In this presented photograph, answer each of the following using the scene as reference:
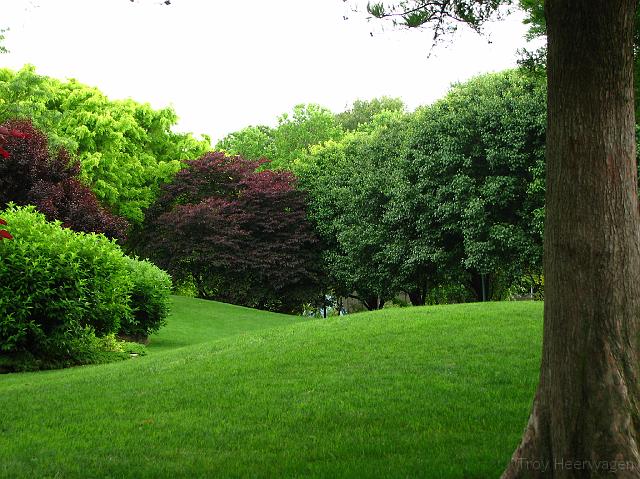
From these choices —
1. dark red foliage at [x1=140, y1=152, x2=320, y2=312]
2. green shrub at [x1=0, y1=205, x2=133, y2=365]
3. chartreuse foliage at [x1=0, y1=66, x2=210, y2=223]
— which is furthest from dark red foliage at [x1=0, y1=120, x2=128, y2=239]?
green shrub at [x1=0, y1=205, x2=133, y2=365]

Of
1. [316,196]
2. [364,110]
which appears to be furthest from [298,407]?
[364,110]

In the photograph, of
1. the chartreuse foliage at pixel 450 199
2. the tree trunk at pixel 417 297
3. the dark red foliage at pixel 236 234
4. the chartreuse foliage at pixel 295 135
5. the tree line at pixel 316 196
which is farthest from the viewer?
the chartreuse foliage at pixel 295 135

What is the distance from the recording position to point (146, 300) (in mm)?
20234

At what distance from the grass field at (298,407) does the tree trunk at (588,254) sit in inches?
44.0

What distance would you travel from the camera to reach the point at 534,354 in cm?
1051

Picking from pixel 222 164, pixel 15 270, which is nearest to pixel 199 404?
pixel 15 270

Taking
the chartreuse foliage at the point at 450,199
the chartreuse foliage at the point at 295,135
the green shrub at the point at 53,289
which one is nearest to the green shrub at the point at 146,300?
the green shrub at the point at 53,289

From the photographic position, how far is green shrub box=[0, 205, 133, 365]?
14.2 m

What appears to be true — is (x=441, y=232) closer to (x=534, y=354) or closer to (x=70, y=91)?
(x=534, y=354)

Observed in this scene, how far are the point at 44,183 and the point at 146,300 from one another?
798 cm

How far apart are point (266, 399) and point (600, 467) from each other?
4.79 meters

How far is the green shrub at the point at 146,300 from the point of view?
20000 millimetres

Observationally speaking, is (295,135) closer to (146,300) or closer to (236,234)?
(236,234)

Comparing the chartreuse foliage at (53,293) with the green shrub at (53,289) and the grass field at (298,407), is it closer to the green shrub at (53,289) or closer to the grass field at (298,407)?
the green shrub at (53,289)
